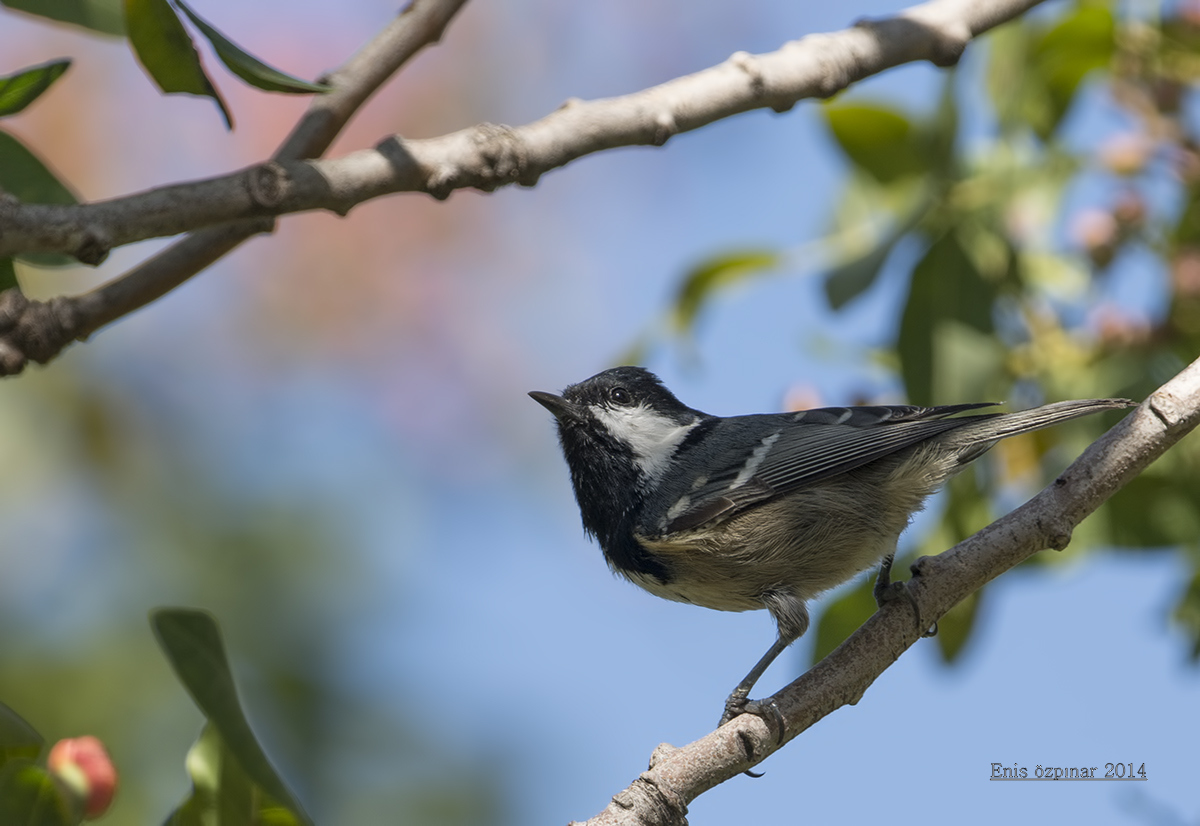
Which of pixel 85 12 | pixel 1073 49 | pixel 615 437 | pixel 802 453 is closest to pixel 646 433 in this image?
pixel 615 437

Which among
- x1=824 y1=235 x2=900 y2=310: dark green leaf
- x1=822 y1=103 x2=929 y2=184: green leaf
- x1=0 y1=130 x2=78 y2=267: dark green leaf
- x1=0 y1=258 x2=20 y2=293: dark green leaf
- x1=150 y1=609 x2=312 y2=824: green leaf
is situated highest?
x1=822 y1=103 x2=929 y2=184: green leaf

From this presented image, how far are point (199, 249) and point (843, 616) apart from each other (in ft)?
4.80

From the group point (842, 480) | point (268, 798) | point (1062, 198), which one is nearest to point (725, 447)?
point (842, 480)

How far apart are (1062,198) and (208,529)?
2587 millimetres

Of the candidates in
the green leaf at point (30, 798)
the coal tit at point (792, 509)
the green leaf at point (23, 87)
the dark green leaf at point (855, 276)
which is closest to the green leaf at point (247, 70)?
the green leaf at point (23, 87)

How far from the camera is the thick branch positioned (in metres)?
1.39

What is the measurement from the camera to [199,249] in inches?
70.7

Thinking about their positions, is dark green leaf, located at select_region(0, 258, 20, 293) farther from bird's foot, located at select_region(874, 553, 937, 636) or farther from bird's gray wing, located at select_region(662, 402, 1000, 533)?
bird's foot, located at select_region(874, 553, 937, 636)

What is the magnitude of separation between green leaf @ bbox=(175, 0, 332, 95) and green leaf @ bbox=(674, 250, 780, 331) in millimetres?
1330

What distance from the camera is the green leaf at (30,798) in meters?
1.35

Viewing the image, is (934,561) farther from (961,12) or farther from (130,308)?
(130,308)

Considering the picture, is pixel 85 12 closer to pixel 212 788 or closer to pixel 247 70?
pixel 247 70

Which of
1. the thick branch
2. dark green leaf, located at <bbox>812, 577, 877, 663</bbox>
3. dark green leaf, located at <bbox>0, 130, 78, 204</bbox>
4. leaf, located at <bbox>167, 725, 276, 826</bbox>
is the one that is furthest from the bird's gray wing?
dark green leaf, located at <bbox>0, 130, 78, 204</bbox>

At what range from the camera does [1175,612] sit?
236 centimetres
